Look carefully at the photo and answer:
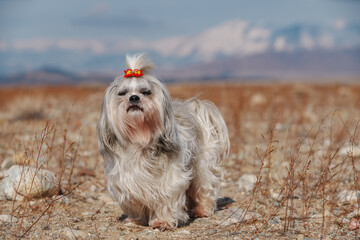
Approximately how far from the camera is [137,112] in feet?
12.5

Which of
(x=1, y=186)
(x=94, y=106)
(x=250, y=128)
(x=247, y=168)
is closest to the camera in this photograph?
(x=1, y=186)

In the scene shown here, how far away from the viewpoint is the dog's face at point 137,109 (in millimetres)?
3840

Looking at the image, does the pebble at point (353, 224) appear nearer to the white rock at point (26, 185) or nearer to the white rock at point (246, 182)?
the white rock at point (246, 182)

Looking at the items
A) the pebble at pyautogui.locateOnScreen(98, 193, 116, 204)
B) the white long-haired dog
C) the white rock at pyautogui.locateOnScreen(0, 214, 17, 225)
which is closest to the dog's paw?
the white long-haired dog

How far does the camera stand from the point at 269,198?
5191 millimetres

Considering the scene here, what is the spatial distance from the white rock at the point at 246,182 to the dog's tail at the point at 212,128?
0.97m

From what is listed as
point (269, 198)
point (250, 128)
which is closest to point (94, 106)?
point (250, 128)

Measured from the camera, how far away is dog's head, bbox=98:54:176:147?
12.6 feet

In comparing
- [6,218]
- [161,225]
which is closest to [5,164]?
[6,218]

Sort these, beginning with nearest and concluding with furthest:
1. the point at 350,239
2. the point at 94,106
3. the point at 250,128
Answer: the point at 350,239 → the point at 250,128 → the point at 94,106

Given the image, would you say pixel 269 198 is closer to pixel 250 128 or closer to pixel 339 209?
pixel 339 209

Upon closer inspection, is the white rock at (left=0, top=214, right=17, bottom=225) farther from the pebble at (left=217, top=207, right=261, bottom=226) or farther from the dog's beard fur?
the pebble at (left=217, top=207, right=261, bottom=226)

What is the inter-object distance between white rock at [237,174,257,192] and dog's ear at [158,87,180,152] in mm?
2081

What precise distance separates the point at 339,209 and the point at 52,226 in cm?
309
